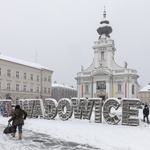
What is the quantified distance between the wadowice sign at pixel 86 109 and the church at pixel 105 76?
41969 millimetres

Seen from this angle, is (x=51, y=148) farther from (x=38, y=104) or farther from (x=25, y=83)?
(x=25, y=83)

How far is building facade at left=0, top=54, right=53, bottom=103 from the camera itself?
51094mm

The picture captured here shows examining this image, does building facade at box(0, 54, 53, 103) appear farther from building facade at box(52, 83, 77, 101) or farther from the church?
building facade at box(52, 83, 77, 101)

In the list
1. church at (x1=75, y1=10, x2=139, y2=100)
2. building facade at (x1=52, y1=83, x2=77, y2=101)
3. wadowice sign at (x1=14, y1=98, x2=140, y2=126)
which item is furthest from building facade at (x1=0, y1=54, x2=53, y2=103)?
building facade at (x1=52, y1=83, x2=77, y2=101)

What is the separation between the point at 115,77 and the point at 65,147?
54457 mm

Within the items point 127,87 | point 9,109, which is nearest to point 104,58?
point 127,87

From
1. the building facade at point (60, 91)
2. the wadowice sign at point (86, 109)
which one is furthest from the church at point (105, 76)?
the wadowice sign at point (86, 109)

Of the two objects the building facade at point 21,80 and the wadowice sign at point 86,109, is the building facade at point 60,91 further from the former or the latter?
the wadowice sign at point 86,109

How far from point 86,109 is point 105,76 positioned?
4475 cm

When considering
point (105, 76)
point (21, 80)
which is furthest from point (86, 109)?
point (105, 76)

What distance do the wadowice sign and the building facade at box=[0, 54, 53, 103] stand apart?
25602mm

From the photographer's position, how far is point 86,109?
65.6ft

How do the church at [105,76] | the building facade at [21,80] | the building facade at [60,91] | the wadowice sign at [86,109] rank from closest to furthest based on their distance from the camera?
the wadowice sign at [86,109], the building facade at [21,80], the church at [105,76], the building facade at [60,91]

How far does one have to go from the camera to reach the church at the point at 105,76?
6272cm
